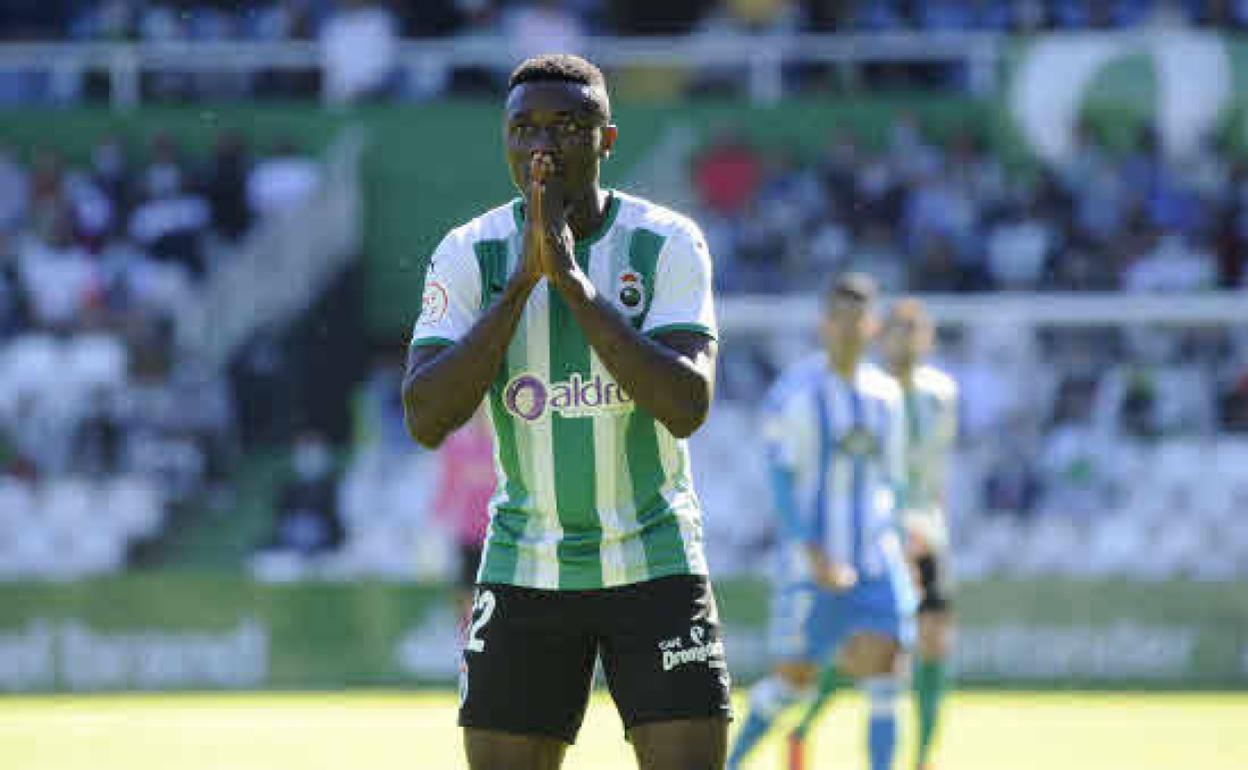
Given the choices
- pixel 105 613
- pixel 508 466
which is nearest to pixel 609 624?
pixel 508 466

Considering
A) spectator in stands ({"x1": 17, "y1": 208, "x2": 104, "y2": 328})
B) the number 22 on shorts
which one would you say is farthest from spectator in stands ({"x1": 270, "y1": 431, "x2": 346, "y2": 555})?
the number 22 on shorts

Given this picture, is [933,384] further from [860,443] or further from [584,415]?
[584,415]

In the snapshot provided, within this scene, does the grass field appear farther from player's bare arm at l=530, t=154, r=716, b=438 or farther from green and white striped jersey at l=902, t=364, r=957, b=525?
player's bare arm at l=530, t=154, r=716, b=438

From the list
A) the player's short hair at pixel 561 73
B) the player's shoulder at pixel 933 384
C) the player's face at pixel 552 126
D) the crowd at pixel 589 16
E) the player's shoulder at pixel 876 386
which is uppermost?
the crowd at pixel 589 16

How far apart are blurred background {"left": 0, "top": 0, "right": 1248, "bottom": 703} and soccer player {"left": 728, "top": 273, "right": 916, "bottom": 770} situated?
18.3ft

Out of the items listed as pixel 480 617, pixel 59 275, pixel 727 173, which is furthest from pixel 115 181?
pixel 480 617

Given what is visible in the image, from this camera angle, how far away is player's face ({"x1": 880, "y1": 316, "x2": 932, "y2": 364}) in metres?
11.7

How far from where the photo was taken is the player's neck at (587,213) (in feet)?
18.1

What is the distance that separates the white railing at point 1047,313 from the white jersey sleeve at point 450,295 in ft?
42.5

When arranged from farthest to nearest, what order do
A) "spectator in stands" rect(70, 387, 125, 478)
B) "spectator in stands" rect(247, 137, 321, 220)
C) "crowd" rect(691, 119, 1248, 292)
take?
"spectator in stands" rect(247, 137, 321, 220), "crowd" rect(691, 119, 1248, 292), "spectator in stands" rect(70, 387, 125, 478)

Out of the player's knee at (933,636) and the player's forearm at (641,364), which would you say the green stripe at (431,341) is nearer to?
the player's forearm at (641,364)

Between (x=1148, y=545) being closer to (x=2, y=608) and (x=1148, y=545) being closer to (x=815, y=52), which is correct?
(x=815, y=52)

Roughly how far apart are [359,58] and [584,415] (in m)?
17.4

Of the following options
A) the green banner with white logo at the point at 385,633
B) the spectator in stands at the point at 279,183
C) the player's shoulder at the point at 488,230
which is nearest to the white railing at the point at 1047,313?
the green banner with white logo at the point at 385,633
